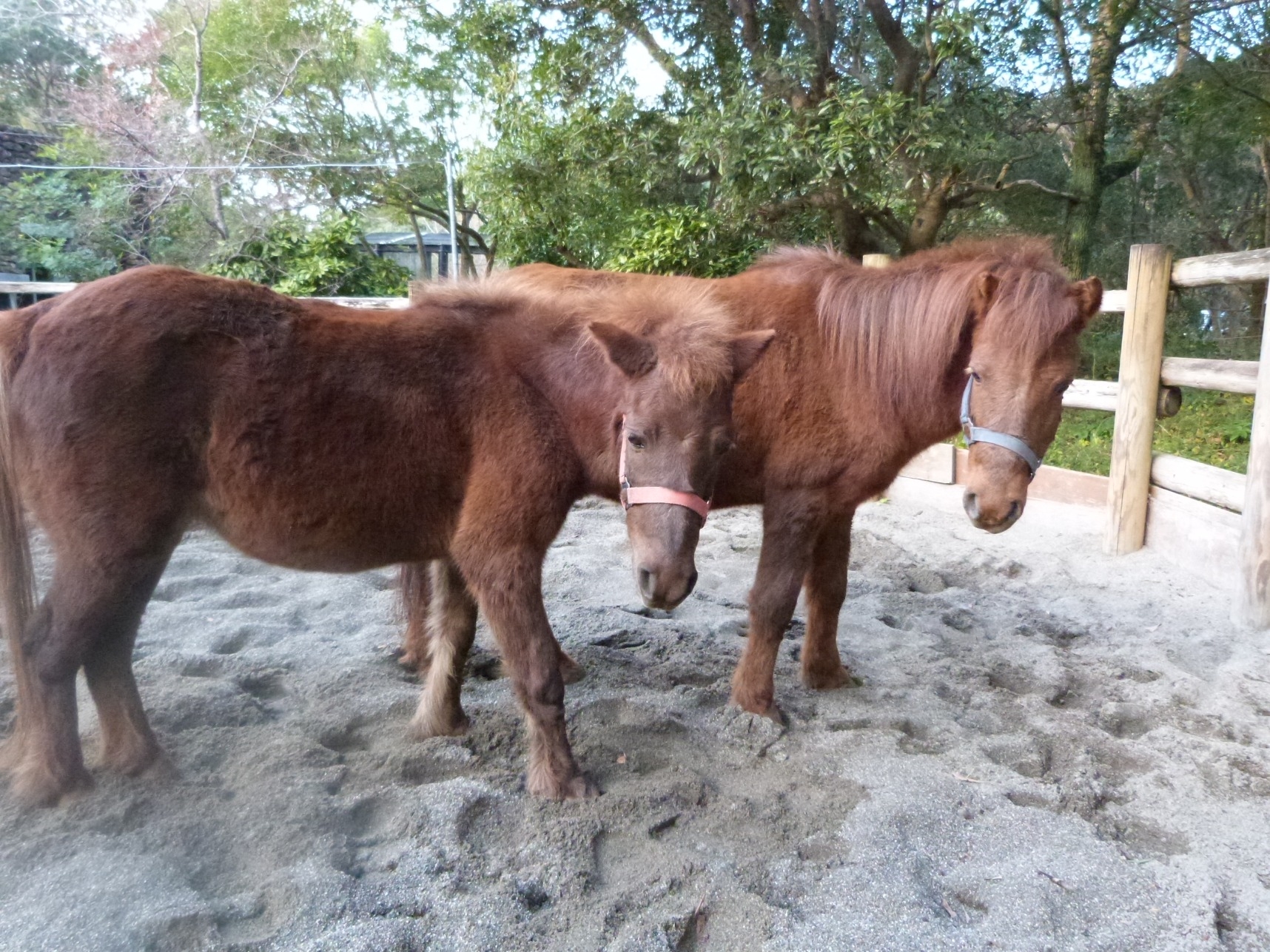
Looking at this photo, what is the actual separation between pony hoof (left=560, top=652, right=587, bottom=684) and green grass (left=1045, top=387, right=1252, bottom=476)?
16.0 ft

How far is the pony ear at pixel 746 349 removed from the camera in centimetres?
279

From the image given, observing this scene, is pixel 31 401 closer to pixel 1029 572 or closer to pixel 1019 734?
pixel 1019 734

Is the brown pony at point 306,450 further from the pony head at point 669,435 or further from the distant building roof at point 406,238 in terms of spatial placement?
the distant building roof at point 406,238

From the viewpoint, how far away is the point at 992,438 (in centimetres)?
311

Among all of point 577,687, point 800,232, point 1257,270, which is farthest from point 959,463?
point 577,687

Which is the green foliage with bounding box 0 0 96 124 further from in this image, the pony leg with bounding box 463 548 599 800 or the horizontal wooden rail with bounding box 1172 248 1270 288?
the horizontal wooden rail with bounding box 1172 248 1270 288

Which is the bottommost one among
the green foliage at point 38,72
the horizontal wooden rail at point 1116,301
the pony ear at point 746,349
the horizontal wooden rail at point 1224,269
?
the pony ear at point 746,349

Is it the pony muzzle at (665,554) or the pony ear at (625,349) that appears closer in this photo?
the pony muzzle at (665,554)

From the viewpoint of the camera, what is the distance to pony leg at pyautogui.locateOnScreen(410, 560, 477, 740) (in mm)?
3098

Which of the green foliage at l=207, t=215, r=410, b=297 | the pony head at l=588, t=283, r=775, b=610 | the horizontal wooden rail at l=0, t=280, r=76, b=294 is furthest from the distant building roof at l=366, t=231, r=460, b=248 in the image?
the pony head at l=588, t=283, r=775, b=610

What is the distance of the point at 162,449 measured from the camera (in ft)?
8.02

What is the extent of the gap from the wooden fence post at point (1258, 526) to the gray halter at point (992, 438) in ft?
5.50

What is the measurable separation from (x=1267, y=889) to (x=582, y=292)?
2.89 metres

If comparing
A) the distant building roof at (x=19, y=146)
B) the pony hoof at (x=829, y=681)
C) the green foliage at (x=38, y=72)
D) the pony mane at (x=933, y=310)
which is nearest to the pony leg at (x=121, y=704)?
the pony hoof at (x=829, y=681)
